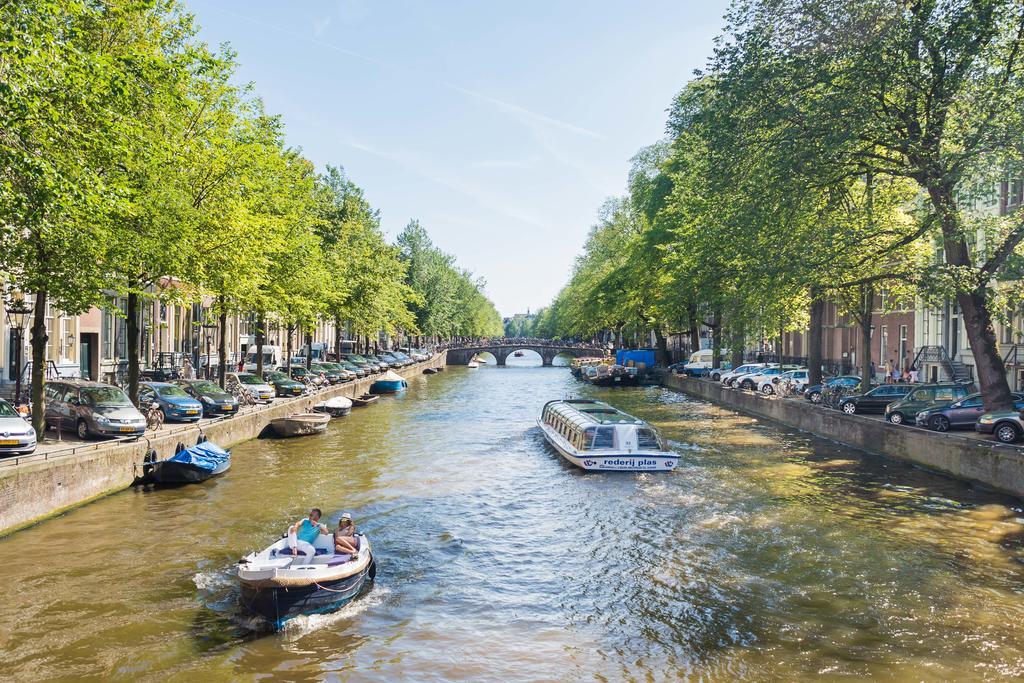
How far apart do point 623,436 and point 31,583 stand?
63.3 feet

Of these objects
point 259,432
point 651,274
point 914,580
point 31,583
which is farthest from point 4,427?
point 651,274

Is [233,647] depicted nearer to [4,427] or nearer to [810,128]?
[4,427]

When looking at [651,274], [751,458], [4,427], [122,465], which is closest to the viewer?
[4,427]

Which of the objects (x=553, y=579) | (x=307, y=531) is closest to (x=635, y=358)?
(x=553, y=579)

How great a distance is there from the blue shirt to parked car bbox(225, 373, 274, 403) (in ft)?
87.7

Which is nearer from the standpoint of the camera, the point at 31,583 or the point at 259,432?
the point at 31,583

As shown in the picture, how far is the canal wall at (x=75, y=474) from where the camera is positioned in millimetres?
18125

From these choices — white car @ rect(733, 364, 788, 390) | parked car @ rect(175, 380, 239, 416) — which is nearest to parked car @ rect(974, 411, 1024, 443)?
parked car @ rect(175, 380, 239, 416)

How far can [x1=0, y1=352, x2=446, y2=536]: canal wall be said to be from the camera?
714 inches

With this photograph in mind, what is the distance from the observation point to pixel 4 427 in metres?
20.1

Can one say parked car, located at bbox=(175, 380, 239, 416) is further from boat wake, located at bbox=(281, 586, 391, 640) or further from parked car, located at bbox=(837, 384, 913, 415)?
parked car, located at bbox=(837, 384, 913, 415)

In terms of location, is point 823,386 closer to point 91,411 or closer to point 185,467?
point 185,467

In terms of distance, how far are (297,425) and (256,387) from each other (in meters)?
6.47

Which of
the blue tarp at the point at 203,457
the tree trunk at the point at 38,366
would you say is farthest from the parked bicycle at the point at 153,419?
the tree trunk at the point at 38,366
